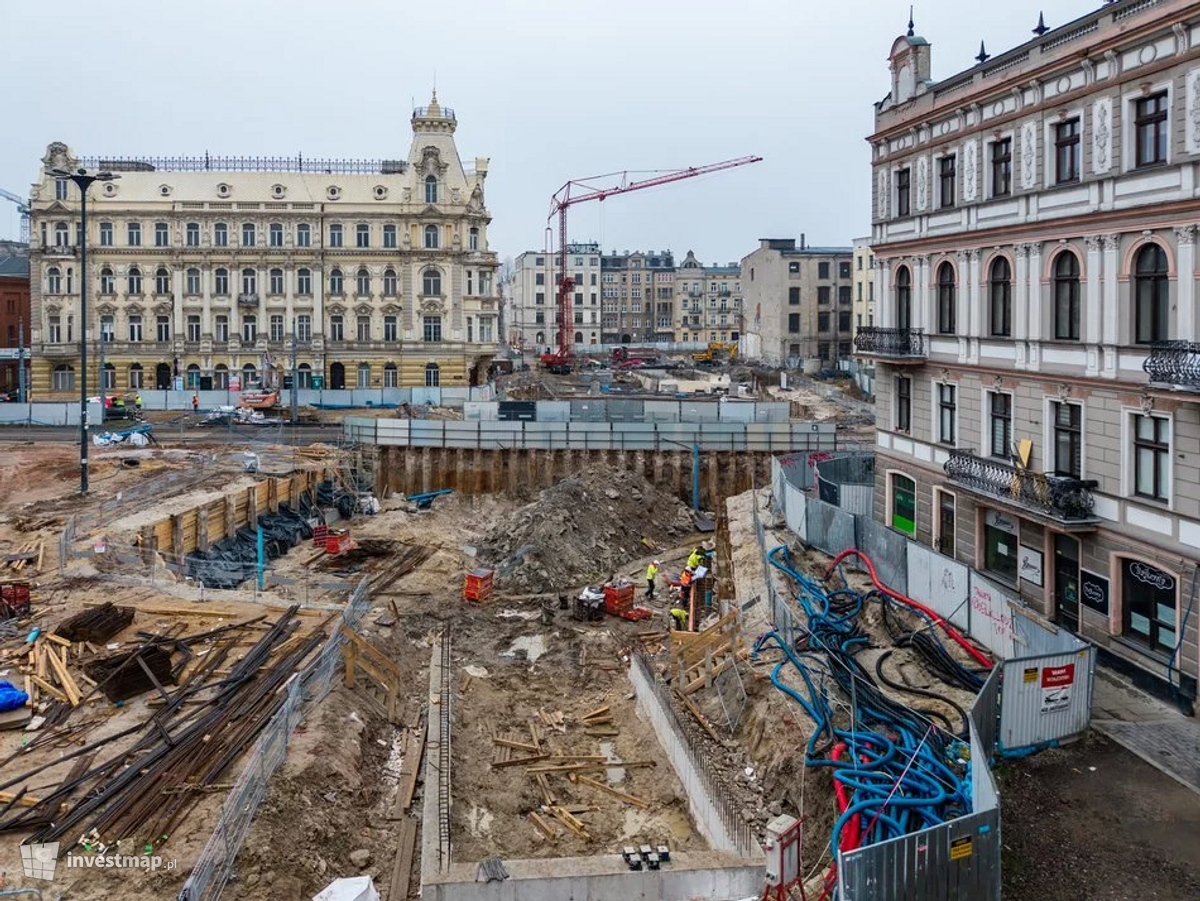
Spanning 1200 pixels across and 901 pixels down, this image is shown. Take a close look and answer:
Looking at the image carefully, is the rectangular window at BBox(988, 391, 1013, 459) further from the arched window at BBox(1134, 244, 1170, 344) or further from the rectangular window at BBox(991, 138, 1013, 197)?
the rectangular window at BBox(991, 138, 1013, 197)

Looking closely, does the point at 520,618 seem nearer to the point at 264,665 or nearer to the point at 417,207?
the point at 264,665

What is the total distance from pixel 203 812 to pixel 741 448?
34.1 meters

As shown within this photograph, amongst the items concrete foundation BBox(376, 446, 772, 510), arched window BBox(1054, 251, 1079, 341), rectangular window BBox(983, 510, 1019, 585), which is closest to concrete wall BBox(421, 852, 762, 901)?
rectangular window BBox(983, 510, 1019, 585)

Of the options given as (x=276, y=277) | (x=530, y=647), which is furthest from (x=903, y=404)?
(x=276, y=277)

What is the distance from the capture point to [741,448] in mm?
45656

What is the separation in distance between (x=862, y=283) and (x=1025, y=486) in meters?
72.9

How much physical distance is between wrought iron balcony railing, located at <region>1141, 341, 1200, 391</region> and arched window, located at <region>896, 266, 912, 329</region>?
366 inches

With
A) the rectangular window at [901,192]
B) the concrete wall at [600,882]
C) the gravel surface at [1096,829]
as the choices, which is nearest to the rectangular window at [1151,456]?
→ the gravel surface at [1096,829]

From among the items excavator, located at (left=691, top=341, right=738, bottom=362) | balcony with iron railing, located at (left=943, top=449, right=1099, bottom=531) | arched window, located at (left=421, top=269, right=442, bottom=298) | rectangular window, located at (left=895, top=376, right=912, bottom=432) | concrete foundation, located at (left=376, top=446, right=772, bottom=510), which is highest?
arched window, located at (left=421, top=269, right=442, bottom=298)

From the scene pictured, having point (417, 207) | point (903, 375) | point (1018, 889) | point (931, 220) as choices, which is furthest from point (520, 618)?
point (417, 207)

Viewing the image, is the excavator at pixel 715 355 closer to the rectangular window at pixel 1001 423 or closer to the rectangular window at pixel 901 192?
the rectangular window at pixel 901 192

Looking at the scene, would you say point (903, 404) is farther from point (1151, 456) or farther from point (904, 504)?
point (1151, 456)

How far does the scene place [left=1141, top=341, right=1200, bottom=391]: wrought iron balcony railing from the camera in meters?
17.3

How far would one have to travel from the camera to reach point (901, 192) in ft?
90.8
